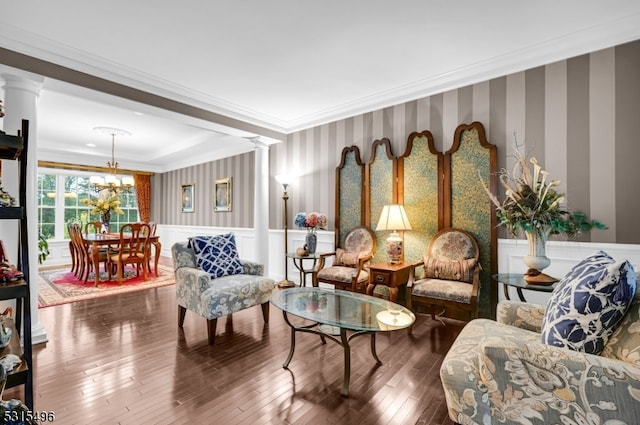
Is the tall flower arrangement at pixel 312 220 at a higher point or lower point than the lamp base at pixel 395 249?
higher

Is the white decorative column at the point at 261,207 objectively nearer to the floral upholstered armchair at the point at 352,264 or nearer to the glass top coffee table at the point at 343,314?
the floral upholstered armchair at the point at 352,264

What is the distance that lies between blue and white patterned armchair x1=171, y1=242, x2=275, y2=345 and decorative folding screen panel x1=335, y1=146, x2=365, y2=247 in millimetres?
1444

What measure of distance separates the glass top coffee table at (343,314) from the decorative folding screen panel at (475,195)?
4.65ft

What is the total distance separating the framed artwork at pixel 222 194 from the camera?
6.43m

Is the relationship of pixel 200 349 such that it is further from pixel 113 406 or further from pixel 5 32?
pixel 5 32

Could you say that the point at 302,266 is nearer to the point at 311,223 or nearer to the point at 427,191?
the point at 311,223

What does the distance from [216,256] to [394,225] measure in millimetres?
1962

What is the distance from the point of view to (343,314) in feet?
7.22

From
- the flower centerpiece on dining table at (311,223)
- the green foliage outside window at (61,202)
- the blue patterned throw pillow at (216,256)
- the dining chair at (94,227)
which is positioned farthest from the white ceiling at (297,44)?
the green foliage outside window at (61,202)

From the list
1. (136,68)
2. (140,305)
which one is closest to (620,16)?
(136,68)

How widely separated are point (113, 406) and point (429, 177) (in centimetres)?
344

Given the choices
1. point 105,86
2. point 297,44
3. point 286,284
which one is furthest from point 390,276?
point 105,86

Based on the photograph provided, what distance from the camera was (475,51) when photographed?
292 cm

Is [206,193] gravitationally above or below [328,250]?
above
